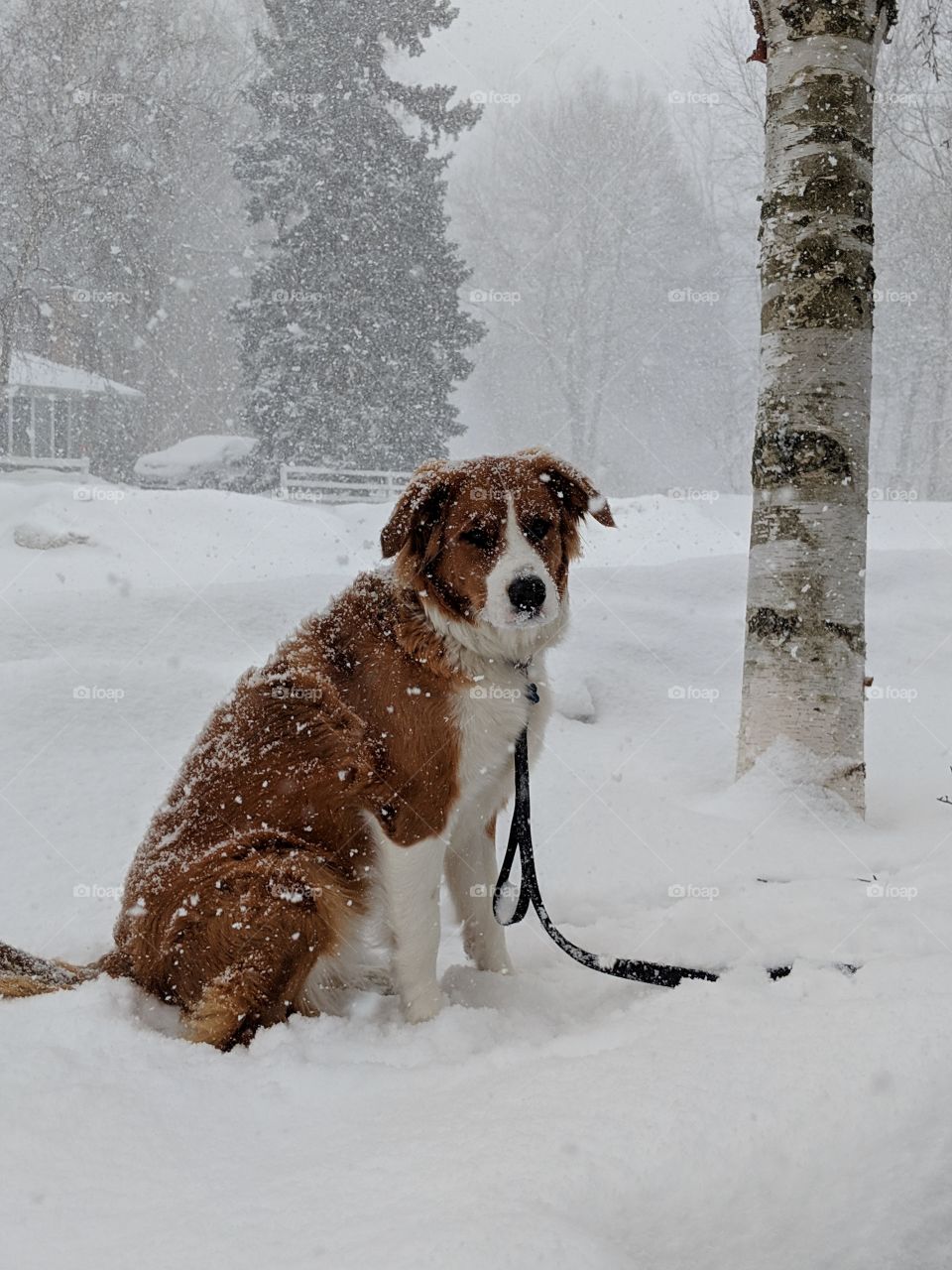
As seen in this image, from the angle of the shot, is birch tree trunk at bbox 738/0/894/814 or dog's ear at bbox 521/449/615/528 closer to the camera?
dog's ear at bbox 521/449/615/528

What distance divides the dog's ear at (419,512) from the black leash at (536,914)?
53cm

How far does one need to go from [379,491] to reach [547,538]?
19109 mm

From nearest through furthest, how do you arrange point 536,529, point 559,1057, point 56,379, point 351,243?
point 559,1057, point 536,529, point 351,243, point 56,379

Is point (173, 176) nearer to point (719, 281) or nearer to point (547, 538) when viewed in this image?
point (719, 281)

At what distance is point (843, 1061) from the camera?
5.39ft

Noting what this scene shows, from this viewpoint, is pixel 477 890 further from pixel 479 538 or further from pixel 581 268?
pixel 581 268

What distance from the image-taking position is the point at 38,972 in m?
2.53

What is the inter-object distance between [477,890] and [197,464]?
27.5 metres

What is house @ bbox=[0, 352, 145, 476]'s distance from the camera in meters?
27.2

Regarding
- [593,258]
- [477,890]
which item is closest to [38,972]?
[477,890]

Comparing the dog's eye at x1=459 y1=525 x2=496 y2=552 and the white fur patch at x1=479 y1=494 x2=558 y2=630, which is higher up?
the dog's eye at x1=459 y1=525 x2=496 y2=552

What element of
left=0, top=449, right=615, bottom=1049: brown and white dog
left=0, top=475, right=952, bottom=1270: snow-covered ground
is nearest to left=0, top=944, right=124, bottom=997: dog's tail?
left=0, top=449, right=615, bottom=1049: brown and white dog

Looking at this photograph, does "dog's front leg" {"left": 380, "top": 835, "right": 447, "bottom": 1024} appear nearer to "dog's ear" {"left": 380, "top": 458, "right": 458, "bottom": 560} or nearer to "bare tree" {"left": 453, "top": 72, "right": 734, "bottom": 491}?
"dog's ear" {"left": 380, "top": 458, "right": 458, "bottom": 560}

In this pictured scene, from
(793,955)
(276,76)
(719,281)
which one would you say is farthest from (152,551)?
(719,281)
